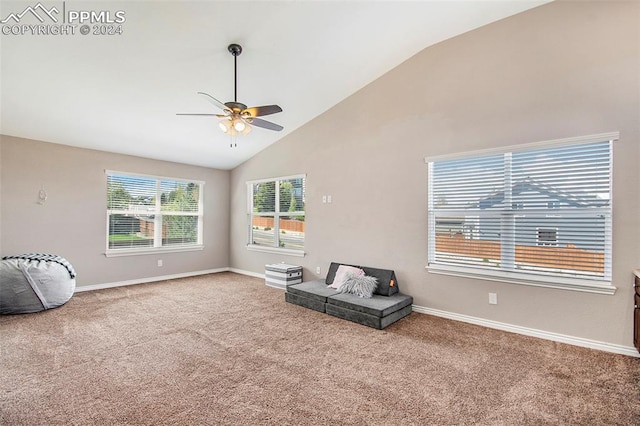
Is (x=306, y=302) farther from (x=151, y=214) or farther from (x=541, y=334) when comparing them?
(x=151, y=214)

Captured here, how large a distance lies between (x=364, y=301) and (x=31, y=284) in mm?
4404

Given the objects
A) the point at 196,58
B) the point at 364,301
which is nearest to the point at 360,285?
the point at 364,301

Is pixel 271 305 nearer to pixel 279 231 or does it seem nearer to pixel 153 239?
pixel 279 231

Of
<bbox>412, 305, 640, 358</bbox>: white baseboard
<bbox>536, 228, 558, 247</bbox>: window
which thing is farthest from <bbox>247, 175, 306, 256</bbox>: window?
<bbox>536, 228, 558, 247</bbox>: window

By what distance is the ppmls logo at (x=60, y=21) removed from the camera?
270 cm

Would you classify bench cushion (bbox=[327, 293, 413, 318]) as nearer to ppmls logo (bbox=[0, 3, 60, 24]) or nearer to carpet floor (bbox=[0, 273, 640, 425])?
carpet floor (bbox=[0, 273, 640, 425])

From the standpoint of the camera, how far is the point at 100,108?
418cm

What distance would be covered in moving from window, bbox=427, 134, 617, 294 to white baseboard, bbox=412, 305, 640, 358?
52 centimetres

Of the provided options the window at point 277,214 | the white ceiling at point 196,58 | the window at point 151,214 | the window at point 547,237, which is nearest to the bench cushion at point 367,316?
the window at point 547,237

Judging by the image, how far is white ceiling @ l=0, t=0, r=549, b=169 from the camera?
119 inches

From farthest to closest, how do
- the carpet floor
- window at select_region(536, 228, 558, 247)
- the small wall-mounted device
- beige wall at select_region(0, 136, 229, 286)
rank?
the small wall-mounted device → beige wall at select_region(0, 136, 229, 286) → window at select_region(536, 228, 558, 247) → the carpet floor

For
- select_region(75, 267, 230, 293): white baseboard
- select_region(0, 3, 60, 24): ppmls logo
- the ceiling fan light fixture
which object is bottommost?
select_region(75, 267, 230, 293): white baseboard

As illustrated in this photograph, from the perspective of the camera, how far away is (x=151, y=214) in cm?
614

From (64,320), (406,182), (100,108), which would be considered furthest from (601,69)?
(64,320)
